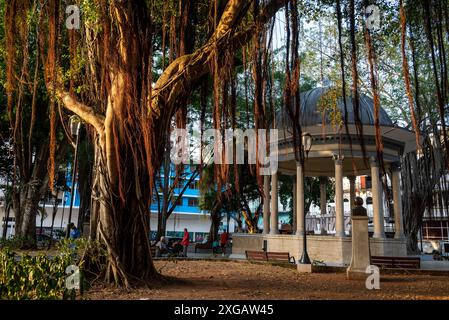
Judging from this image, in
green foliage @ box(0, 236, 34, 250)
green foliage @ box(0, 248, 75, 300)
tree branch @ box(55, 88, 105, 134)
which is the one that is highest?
tree branch @ box(55, 88, 105, 134)

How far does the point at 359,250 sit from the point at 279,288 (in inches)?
124

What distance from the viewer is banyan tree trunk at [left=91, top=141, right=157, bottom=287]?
21.4ft

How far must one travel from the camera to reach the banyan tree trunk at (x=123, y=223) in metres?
6.52

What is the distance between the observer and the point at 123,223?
673 centimetres

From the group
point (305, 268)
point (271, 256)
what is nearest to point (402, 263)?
point (305, 268)

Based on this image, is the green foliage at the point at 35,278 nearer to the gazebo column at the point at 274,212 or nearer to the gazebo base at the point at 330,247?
the gazebo base at the point at 330,247

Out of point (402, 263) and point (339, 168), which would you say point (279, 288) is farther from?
point (339, 168)

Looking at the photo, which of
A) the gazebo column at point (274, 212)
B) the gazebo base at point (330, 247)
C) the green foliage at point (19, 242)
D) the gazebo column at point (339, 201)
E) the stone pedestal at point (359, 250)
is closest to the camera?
the stone pedestal at point (359, 250)

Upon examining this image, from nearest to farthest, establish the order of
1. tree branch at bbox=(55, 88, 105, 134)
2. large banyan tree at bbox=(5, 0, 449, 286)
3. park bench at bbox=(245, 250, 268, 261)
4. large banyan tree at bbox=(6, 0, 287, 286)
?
large banyan tree at bbox=(5, 0, 449, 286)
large banyan tree at bbox=(6, 0, 287, 286)
tree branch at bbox=(55, 88, 105, 134)
park bench at bbox=(245, 250, 268, 261)

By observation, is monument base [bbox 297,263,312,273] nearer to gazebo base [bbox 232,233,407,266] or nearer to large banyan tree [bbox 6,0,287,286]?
gazebo base [bbox 232,233,407,266]

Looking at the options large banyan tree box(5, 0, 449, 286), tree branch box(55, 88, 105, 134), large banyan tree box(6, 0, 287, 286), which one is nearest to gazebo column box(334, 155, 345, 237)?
large banyan tree box(5, 0, 449, 286)

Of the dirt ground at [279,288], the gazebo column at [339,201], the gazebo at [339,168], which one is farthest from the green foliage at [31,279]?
the gazebo column at [339,201]

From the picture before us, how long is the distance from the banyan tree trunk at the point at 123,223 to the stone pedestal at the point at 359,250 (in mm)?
5252

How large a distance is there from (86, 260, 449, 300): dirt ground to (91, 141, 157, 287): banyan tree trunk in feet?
1.28
